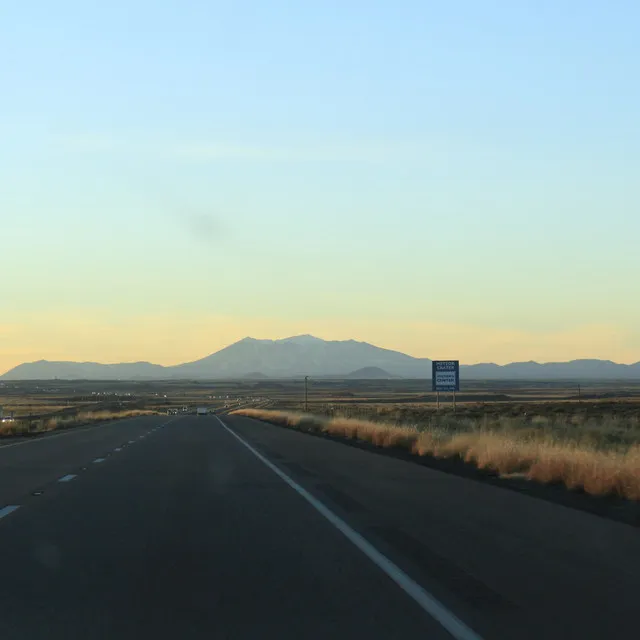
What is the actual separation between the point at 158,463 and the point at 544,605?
18885mm

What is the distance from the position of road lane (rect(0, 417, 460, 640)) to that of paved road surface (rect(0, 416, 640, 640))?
24mm

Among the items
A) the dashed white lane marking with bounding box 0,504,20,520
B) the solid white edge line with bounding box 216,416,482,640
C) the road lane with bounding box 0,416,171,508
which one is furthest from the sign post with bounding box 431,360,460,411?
the dashed white lane marking with bounding box 0,504,20,520

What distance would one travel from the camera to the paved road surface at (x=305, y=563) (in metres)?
7.73

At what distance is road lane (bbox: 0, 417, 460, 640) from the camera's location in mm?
7625

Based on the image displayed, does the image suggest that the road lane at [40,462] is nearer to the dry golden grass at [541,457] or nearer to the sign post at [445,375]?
the dry golden grass at [541,457]

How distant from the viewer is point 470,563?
10391 mm

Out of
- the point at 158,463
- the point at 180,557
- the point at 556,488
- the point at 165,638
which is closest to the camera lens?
the point at 165,638

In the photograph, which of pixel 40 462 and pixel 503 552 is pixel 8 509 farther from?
pixel 40 462

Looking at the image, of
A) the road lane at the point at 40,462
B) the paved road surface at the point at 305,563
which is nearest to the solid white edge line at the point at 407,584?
the paved road surface at the point at 305,563

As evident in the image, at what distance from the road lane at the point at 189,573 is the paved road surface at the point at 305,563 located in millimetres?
24

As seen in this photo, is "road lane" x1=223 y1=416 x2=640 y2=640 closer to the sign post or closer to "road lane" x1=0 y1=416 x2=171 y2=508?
"road lane" x1=0 y1=416 x2=171 y2=508

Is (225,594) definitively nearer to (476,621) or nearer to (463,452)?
(476,621)

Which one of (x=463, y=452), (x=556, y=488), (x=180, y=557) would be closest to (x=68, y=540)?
(x=180, y=557)

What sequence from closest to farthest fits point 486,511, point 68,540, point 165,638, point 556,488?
point 165,638, point 68,540, point 486,511, point 556,488
